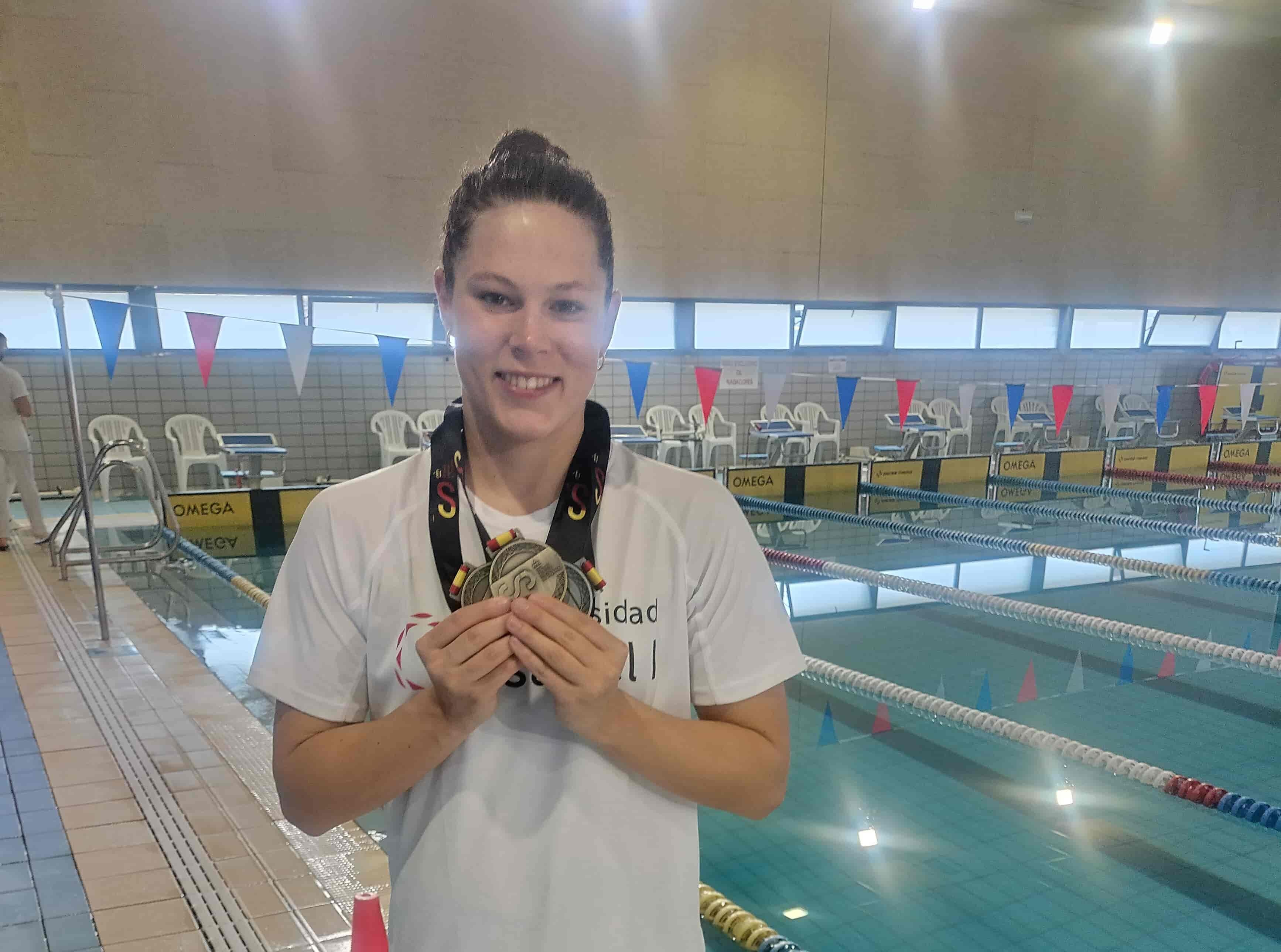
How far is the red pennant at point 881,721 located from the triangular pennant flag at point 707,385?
147 inches

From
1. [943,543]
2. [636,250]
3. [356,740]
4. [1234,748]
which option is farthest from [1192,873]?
[636,250]

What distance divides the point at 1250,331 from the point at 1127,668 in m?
11.5

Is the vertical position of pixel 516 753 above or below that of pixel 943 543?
above

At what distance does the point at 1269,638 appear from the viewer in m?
4.57

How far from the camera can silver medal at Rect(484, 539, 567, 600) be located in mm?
751

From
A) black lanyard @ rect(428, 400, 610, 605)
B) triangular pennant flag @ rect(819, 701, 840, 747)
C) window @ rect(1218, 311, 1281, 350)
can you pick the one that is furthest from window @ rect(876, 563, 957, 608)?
window @ rect(1218, 311, 1281, 350)

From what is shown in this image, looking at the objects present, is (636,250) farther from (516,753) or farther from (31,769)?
(516,753)

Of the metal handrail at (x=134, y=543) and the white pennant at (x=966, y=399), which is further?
the white pennant at (x=966, y=399)

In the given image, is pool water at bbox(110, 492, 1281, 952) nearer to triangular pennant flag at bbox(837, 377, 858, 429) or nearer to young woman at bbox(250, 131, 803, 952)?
young woman at bbox(250, 131, 803, 952)

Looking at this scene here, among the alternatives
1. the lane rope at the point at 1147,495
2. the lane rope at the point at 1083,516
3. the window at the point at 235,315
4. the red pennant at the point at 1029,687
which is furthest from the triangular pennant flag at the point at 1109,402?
the window at the point at 235,315

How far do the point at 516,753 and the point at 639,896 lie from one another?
189mm

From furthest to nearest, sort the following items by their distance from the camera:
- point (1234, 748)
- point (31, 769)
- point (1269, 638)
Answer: point (1269, 638) < point (1234, 748) < point (31, 769)

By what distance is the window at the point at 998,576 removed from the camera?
5.37m

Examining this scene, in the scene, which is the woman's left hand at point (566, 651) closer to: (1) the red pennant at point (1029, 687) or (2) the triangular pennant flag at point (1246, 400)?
(1) the red pennant at point (1029, 687)
